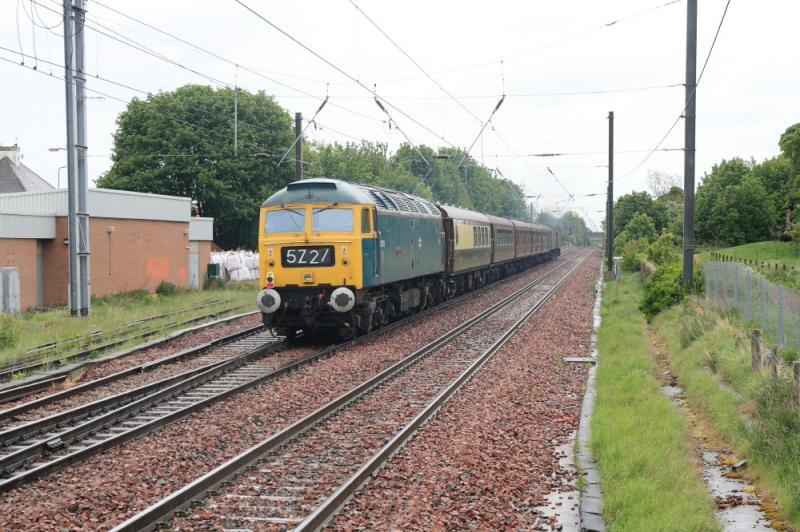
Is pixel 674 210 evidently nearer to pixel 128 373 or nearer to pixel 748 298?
pixel 748 298

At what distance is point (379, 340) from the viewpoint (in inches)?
713

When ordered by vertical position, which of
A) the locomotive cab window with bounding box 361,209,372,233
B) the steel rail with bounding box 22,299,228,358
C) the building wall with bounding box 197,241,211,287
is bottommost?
the steel rail with bounding box 22,299,228,358

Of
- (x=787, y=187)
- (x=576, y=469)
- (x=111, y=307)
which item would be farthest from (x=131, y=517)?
(x=787, y=187)

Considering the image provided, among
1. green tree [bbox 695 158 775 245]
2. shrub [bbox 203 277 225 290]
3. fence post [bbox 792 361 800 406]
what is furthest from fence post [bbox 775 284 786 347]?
green tree [bbox 695 158 775 245]

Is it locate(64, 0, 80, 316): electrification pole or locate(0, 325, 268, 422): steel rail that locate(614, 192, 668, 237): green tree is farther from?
locate(0, 325, 268, 422): steel rail

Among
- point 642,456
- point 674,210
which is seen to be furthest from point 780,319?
point 674,210

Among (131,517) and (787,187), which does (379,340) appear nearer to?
(131,517)

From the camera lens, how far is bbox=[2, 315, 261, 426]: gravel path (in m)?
11.6

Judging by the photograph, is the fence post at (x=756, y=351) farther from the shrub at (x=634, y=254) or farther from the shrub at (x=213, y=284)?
the shrub at (x=634, y=254)

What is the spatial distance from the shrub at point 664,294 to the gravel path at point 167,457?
31.1 feet

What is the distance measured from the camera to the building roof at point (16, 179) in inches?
1949

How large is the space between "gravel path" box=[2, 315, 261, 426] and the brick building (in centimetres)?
905

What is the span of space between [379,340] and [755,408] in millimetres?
9505

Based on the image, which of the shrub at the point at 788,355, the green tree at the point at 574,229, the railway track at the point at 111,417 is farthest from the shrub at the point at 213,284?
the green tree at the point at 574,229
